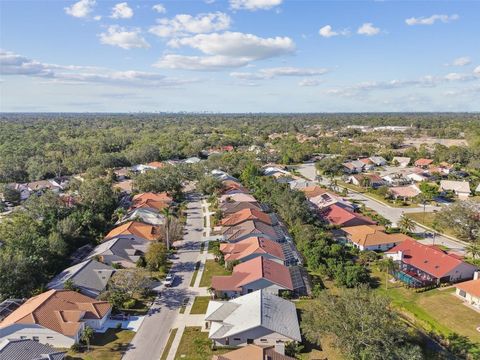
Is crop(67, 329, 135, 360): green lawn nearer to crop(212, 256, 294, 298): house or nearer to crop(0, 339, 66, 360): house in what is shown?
crop(0, 339, 66, 360): house

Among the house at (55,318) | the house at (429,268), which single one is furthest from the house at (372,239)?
the house at (55,318)

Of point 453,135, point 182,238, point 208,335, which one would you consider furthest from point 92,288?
point 453,135

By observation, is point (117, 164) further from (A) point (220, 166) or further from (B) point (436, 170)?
(B) point (436, 170)

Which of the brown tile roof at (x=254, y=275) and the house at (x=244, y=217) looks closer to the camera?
the brown tile roof at (x=254, y=275)

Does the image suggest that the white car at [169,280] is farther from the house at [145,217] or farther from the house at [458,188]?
the house at [458,188]

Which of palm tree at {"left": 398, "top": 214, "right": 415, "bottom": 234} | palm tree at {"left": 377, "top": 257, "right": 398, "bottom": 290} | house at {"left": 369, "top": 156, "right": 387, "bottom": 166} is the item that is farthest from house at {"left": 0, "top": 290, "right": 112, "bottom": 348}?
house at {"left": 369, "top": 156, "right": 387, "bottom": 166}

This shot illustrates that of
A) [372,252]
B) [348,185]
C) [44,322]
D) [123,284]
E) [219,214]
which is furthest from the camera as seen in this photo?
[348,185]
